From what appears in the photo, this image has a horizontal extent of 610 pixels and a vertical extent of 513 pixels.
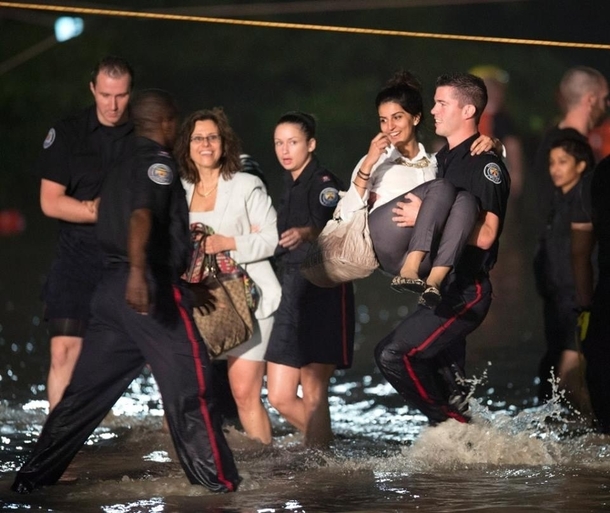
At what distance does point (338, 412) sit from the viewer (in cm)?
931

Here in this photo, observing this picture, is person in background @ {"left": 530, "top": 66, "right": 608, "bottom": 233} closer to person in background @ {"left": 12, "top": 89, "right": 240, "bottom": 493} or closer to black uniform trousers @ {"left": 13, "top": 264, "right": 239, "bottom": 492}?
person in background @ {"left": 12, "top": 89, "right": 240, "bottom": 493}

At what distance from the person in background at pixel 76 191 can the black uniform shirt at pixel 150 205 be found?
150 centimetres

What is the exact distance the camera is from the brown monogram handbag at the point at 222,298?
7629 mm

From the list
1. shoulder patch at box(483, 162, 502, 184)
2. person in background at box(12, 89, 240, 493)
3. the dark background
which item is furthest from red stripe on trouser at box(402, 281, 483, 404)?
the dark background

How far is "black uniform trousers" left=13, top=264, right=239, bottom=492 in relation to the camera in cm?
650

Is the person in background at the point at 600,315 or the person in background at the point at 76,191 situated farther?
the person in background at the point at 76,191

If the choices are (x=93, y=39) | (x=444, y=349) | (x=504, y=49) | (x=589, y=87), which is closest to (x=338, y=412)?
(x=444, y=349)

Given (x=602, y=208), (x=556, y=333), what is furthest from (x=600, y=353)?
(x=556, y=333)

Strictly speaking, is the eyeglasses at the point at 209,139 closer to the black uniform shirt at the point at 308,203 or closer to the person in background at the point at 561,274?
the black uniform shirt at the point at 308,203

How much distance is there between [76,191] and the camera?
8227mm

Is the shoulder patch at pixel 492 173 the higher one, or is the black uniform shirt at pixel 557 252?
the shoulder patch at pixel 492 173

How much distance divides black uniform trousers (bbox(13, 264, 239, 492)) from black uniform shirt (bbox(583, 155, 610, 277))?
2.60 meters

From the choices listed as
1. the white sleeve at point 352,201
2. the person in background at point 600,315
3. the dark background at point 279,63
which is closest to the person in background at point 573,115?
the person in background at point 600,315

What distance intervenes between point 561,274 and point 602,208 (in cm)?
121
